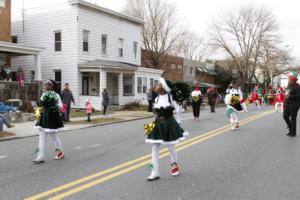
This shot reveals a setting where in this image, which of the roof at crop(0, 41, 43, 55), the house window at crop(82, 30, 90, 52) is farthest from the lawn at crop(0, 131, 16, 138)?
the house window at crop(82, 30, 90, 52)

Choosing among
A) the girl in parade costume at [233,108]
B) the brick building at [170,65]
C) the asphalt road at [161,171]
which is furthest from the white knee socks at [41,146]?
the brick building at [170,65]

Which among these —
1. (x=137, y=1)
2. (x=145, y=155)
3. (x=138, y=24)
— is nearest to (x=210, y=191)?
(x=145, y=155)

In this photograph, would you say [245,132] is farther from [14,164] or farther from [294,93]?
[14,164]

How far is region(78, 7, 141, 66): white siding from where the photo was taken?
2905cm

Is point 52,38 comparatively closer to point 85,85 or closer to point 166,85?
point 85,85

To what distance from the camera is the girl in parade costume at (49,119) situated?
8.66 m

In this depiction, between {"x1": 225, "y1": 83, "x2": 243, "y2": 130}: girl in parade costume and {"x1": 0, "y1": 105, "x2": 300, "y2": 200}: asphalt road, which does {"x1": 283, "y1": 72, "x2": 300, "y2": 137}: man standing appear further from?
{"x1": 225, "y1": 83, "x2": 243, "y2": 130}: girl in parade costume

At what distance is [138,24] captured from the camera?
3572cm

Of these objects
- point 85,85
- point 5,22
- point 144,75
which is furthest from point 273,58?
point 5,22

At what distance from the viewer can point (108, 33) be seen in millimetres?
31594

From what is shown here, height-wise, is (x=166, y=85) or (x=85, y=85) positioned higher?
(x=85, y=85)

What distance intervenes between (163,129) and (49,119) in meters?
2.99

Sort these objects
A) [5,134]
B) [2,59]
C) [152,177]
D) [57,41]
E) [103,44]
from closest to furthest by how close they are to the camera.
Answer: [152,177]
[5,134]
[2,59]
[57,41]
[103,44]

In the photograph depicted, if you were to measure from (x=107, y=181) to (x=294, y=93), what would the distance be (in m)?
7.61
